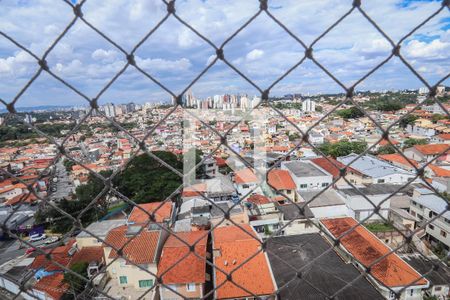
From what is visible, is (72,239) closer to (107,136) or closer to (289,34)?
(289,34)

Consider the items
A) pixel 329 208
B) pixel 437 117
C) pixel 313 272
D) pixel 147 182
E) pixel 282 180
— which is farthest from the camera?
pixel 437 117

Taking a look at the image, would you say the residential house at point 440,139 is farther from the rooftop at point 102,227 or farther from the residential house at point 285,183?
the rooftop at point 102,227

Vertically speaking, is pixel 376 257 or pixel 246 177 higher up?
pixel 246 177

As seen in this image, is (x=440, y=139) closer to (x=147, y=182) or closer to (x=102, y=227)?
(x=147, y=182)

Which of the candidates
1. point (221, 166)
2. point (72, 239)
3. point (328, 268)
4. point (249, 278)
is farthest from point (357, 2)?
point (221, 166)

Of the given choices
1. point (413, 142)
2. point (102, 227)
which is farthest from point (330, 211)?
point (413, 142)
